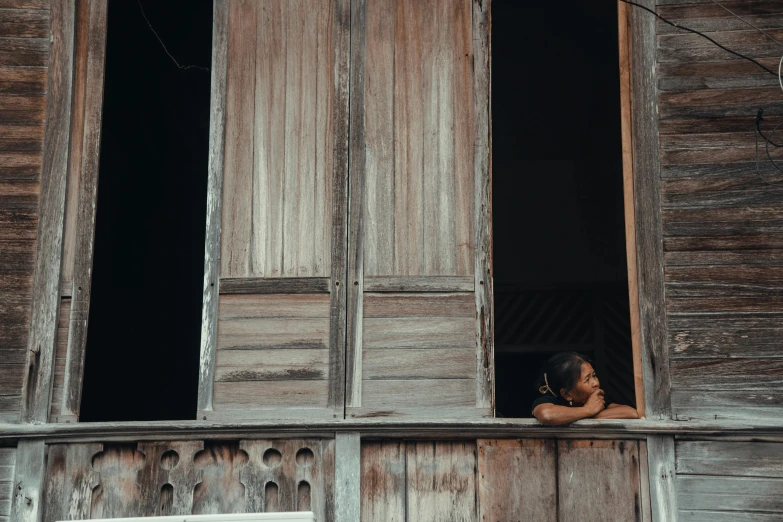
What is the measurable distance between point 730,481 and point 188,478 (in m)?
2.53

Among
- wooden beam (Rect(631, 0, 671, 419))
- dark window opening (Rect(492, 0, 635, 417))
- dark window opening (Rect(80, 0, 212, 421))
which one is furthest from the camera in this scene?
dark window opening (Rect(492, 0, 635, 417))

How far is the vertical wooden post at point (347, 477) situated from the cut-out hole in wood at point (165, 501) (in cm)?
78

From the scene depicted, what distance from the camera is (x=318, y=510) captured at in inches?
199

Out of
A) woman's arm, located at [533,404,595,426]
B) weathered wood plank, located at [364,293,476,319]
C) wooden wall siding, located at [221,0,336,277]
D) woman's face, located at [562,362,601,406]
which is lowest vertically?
woman's arm, located at [533,404,595,426]

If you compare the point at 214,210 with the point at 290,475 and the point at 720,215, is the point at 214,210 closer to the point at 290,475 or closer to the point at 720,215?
the point at 290,475

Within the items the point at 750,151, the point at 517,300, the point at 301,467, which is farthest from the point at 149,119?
the point at 750,151

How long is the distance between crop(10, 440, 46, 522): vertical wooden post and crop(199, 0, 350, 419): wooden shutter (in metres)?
0.80

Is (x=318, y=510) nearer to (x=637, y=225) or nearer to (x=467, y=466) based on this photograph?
(x=467, y=466)

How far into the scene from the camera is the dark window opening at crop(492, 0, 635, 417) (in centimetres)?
987

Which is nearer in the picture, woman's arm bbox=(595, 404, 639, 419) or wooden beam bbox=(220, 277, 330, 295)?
woman's arm bbox=(595, 404, 639, 419)

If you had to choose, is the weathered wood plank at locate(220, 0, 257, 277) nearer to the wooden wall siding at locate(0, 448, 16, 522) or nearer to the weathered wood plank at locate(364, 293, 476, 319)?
the weathered wood plank at locate(364, 293, 476, 319)

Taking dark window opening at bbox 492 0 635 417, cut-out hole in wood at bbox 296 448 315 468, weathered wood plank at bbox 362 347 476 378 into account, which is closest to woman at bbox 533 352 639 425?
weathered wood plank at bbox 362 347 476 378

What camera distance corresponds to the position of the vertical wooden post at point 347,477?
16.6 feet

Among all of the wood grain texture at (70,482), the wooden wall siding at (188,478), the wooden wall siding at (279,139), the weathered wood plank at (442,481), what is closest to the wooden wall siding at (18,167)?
the wood grain texture at (70,482)
